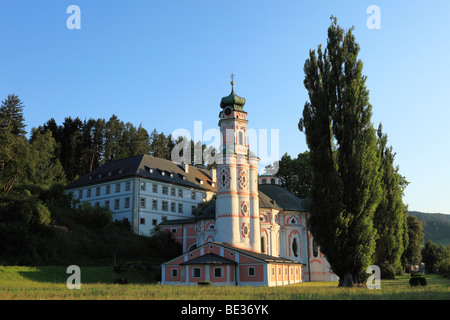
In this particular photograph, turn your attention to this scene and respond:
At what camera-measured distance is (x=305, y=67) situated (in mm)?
30438

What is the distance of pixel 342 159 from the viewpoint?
27.9 meters

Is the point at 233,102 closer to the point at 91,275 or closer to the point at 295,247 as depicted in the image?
the point at 295,247

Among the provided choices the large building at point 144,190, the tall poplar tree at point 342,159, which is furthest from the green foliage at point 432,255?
the tall poplar tree at point 342,159

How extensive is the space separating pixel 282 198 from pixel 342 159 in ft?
100

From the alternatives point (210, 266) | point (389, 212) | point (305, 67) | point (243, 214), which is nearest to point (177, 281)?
point (210, 266)

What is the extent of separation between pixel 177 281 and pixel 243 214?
10363 millimetres

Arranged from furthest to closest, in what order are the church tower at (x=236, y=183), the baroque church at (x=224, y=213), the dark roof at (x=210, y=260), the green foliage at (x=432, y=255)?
the green foliage at (x=432, y=255)
the church tower at (x=236, y=183)
the baroque church at (x=224, y=213)
the dark roof at (x=210, y=260)

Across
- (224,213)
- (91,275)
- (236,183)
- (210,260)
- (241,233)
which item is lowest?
(91,275)

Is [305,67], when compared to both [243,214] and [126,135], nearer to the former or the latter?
[243,214]

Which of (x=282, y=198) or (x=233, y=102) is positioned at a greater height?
(x=233, y=102)

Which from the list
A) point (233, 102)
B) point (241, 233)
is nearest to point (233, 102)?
point (233, 102)

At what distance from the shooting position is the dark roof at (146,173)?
64.1 meters

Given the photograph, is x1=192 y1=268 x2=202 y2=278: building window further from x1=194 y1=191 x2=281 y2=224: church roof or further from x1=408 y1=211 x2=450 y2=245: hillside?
x1=408 y1=211 x2=450 y2=245: hillside

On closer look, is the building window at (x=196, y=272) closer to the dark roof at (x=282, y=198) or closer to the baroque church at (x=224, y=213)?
the baroque church at (x=224, y=213)
